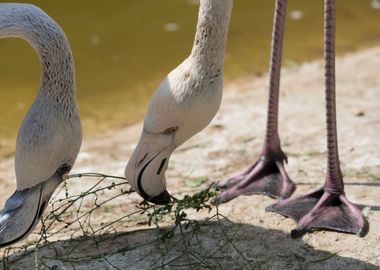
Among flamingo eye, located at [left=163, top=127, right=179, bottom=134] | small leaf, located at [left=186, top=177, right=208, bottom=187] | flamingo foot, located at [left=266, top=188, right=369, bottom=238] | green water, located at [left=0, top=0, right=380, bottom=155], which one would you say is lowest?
small leaf, located at [left=186, top=177, right=208, bottom=187]

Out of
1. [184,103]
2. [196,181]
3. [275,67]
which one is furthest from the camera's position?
[196,181]

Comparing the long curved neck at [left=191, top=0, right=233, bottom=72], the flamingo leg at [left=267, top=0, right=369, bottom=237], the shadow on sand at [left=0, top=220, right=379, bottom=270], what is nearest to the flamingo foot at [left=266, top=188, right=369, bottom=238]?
the flamingo leg at [left=267, top=0, right=369, bottom=237]

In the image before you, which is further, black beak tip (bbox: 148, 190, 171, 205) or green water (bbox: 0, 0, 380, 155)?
green water (bbox: 0, 0, 380, 155)

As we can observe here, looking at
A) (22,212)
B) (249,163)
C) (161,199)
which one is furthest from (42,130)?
(249,163)

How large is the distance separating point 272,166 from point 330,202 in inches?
22.6

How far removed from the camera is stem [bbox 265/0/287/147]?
14.4 feet

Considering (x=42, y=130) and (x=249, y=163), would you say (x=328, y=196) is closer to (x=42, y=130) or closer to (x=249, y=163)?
(x=249, y=163)

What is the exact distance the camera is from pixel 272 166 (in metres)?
4.69

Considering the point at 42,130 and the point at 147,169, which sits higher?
the point at 42,130

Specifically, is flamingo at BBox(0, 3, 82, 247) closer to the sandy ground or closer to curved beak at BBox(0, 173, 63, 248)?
curved beak at BBox(0, 173, 63, 248)

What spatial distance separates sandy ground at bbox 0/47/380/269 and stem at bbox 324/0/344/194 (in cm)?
28

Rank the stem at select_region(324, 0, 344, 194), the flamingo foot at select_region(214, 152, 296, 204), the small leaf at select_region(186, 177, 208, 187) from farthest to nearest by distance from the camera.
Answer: the small leaf at select_region(186, 177, 208, 187)
the flamingo foot at select_region(214, 152, 296, 204)
the stem at select_region(324, 0, 344, 194)

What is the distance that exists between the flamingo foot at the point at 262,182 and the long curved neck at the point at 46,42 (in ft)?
4.41

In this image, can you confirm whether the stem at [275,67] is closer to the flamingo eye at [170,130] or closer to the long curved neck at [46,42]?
the flamingo eye at [170,130]
